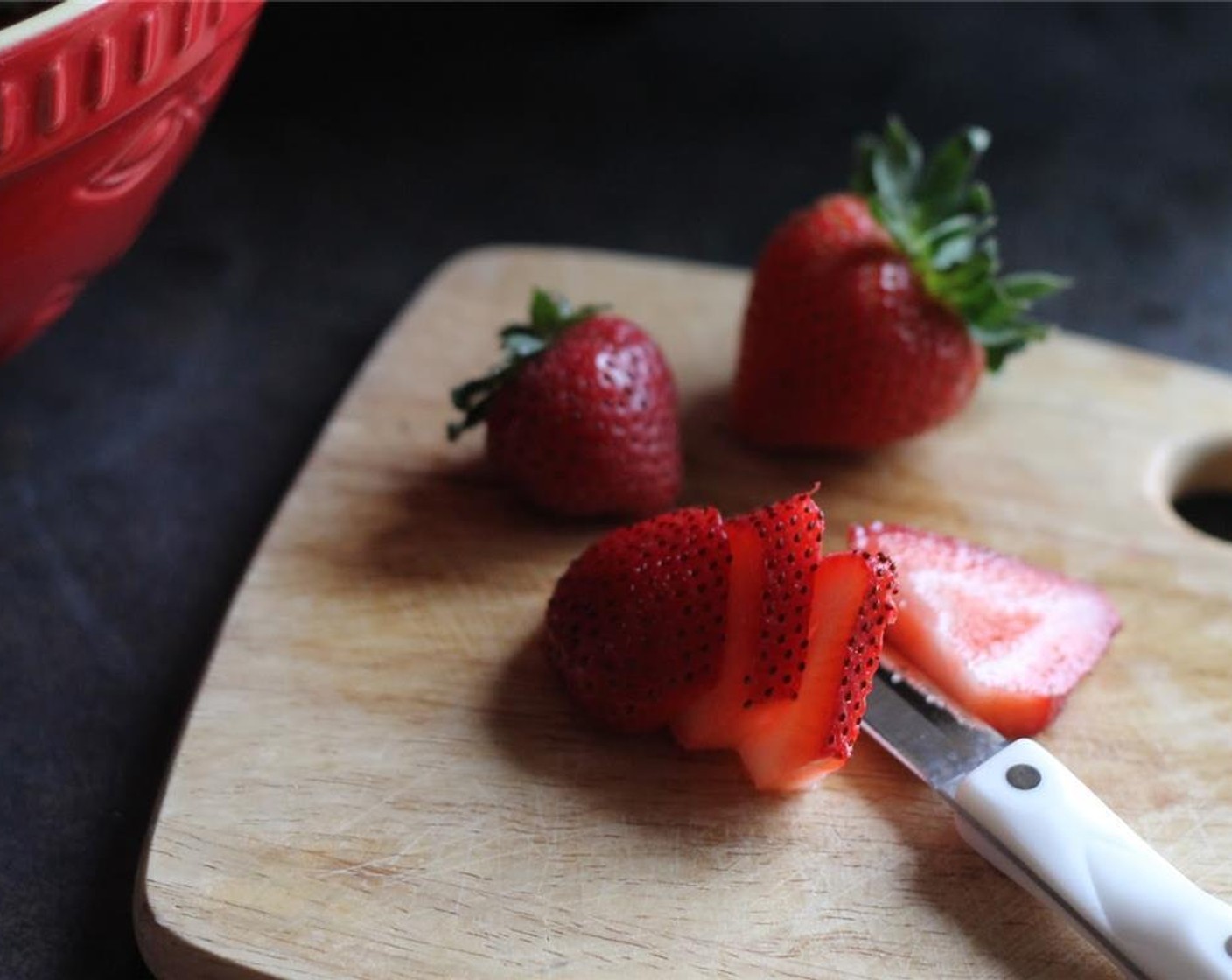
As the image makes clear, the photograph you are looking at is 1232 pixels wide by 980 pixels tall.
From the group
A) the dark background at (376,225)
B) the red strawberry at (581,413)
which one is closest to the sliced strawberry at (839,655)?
the red strawberry at (581,413)

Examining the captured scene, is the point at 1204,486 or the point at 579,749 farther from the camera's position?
the point at 1204,486

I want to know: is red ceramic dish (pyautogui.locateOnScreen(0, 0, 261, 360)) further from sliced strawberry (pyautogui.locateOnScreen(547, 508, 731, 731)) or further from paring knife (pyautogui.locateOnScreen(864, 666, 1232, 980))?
paring knife (pyautogui.locateOnScreen(864, 666, 1232, 980))

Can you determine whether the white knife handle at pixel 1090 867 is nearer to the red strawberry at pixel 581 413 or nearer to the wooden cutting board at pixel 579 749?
the wooden cutting board at pixel 579 749

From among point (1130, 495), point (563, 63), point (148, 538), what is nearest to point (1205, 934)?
point (1130, 495)

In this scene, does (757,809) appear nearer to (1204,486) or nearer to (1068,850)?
(1068,850)

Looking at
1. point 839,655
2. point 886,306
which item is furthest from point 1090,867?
point 886,306

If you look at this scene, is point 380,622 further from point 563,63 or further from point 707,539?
point 563,63
